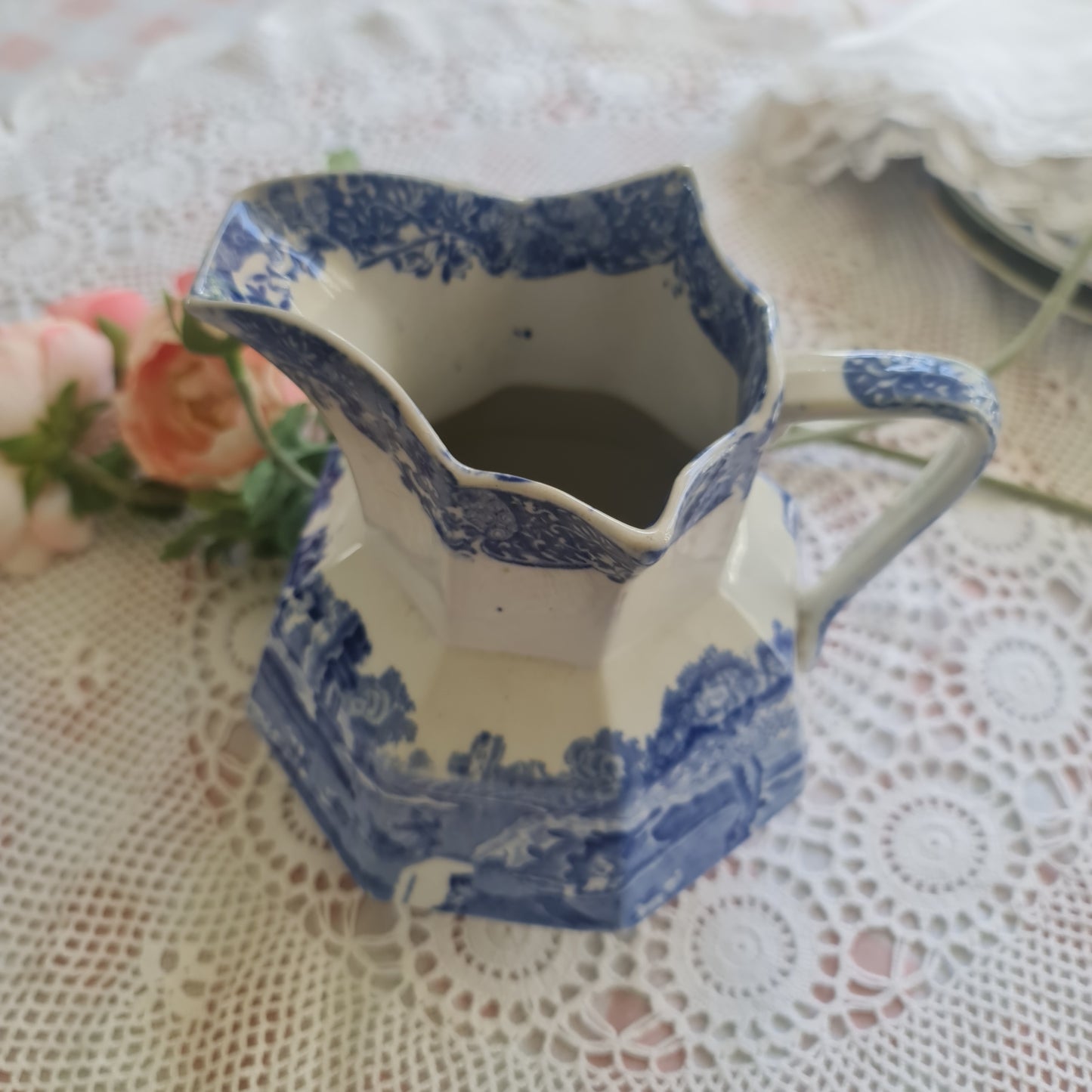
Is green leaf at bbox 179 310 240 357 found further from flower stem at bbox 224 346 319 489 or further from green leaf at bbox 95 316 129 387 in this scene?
green leaf at bbox 95 316 129 387

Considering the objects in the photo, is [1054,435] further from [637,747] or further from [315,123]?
[315,123]

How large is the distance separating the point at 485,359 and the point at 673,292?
79 millimetres

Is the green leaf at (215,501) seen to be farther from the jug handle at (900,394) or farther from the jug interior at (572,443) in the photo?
the jug handle at (900,394)

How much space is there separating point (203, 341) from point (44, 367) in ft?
0.41

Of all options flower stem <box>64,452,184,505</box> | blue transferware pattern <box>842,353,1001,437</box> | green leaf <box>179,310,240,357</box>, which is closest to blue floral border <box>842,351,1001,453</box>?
blue transferware pattern <box>842,353,1001,437</box>

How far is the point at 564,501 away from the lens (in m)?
0.23

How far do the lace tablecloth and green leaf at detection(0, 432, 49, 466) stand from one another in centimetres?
6

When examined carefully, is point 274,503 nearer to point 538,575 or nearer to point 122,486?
point 122,486

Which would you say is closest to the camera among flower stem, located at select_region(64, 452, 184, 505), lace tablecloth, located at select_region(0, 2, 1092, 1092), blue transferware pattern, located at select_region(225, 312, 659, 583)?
blue transferware pattern, located at select_region(225, 312, 659, 583)

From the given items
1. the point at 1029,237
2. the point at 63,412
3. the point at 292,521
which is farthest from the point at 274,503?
the point at 1029,237

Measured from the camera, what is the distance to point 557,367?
0.37m

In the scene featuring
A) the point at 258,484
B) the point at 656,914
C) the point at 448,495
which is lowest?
the point at 656,914

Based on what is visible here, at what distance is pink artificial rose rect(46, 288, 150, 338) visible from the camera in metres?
0.47

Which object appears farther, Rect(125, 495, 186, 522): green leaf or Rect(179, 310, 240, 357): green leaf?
Rect(125, 495, 186, 522): green leaf
